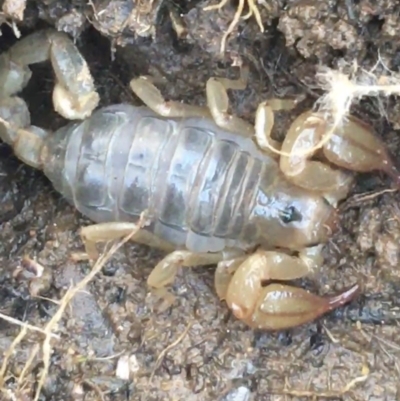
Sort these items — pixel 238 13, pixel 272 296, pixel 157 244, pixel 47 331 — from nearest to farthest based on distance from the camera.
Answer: pixel 238 13 < pixel 47 331 < pixel 272 296 < pixel 157 244

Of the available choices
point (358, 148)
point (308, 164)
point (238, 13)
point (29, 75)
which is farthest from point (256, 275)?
point (29, 75)

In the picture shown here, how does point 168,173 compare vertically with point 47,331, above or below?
above

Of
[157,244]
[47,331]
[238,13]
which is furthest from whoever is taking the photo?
[157,244]

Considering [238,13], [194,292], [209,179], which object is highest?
[238,13]

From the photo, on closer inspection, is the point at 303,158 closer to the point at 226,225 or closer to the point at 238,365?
the point at 226,225

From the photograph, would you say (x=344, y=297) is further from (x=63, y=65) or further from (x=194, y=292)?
(x=63, y=65)

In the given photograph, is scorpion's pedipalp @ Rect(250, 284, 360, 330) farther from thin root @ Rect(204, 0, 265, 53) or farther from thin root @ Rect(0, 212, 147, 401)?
thin root @ Rect(204, 0, 265, 53)

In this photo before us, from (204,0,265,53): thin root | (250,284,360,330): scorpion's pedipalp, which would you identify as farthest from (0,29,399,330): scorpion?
(204,0,265,53): thin root
